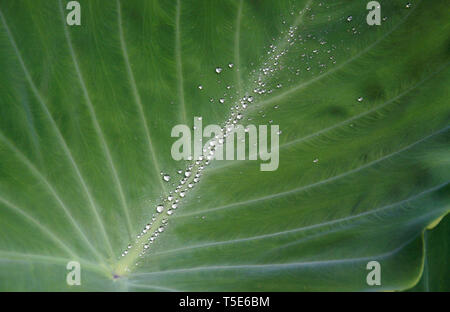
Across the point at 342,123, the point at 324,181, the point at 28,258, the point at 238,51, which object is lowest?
the point at 28,258

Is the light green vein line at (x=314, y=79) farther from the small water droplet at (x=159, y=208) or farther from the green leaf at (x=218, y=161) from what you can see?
the small water droplet at (x=159, y=208)

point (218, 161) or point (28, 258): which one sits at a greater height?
point (218, 161)

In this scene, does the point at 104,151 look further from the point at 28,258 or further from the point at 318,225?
the point at 318,225

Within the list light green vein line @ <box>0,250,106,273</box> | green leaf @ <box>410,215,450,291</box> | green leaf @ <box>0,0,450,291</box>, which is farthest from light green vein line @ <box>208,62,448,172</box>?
green leaf @ <box>410,215,450,291</box>

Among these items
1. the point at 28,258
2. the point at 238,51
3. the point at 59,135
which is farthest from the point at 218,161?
the point at 28,258

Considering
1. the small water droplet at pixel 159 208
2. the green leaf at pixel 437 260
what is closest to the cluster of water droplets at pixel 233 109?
the small water droplet at pixel 159 208

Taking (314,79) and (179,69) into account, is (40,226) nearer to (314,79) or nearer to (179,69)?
(179,69)

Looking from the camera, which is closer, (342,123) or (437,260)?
(342,123)

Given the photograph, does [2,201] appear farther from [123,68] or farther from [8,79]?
[123,68]

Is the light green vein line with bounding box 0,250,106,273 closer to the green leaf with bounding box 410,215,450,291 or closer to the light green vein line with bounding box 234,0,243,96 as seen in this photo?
the light green vein line with bounding box 234,0,243,96
